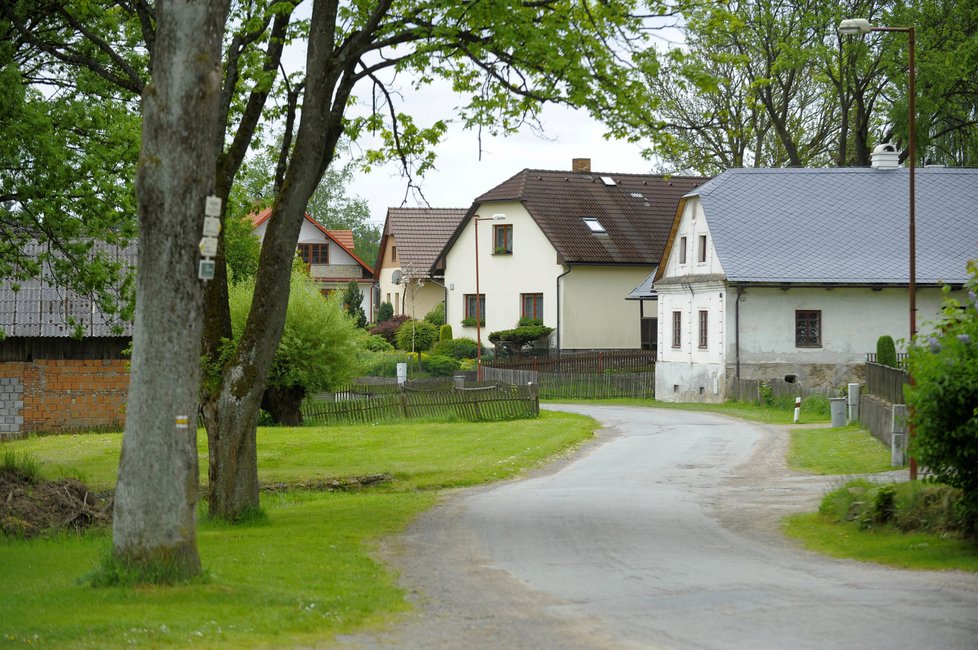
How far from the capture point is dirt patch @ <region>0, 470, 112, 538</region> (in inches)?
634

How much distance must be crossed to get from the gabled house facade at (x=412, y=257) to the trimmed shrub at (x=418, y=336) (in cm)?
398

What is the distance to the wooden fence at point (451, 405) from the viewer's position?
35.8m

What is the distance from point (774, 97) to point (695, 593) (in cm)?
4499

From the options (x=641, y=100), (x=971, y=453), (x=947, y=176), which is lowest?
(x=971, y=453)

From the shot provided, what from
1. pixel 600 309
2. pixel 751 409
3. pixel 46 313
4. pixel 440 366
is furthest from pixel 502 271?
pixel 46 313

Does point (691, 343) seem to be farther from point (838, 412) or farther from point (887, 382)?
point (887, 382)

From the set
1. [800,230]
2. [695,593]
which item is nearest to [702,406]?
[800,230]

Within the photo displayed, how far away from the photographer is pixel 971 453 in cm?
1270

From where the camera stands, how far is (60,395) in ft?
122

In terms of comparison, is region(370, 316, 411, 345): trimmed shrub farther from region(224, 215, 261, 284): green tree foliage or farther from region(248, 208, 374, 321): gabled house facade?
region(224, 215, 261, 284): green tree foliage

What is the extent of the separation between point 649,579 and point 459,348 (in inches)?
1934

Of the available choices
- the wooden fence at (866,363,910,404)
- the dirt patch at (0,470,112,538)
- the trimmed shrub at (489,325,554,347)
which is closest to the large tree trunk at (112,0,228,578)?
the dirt patch at (0,470,112,538)

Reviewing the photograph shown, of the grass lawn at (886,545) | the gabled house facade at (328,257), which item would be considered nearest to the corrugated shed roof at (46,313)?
the grass lawn at (886,545)

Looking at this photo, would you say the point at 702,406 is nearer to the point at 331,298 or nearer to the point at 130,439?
the point at 331,298
